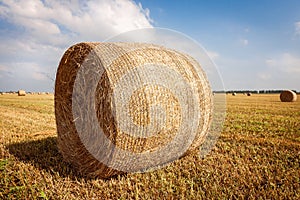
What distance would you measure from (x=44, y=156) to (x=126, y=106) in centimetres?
249

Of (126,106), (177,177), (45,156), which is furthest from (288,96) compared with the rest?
(126,106)

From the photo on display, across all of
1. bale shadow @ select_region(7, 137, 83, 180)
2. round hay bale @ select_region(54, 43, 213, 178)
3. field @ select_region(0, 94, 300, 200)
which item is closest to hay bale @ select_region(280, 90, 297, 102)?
field @ select_region(0, 94, 300, 200)

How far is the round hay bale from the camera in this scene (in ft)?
12.3

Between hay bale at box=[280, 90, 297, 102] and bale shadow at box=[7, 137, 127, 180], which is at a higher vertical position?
hay bale at box=[280, 90, 297, 102]

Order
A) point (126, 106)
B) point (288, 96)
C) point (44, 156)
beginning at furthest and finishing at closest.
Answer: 1. point (288, 96)
2. point (44, 156)
3. point (126, 106)

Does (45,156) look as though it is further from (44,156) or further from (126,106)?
(126,106)

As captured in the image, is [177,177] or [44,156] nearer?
[177,177]

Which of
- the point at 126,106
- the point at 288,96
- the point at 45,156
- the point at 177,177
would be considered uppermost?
the point at 288,96

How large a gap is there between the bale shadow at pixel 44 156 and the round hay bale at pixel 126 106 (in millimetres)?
183

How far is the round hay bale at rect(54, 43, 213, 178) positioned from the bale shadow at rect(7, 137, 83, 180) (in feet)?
0.60

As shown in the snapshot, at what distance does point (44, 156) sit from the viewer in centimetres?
511

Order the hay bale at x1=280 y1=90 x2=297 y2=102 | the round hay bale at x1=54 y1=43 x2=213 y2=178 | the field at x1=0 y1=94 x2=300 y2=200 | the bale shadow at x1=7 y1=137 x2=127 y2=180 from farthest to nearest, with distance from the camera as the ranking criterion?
1. the hay bale at x1=280 y1=90 x2=297 y2=102
2. the bale shadow at x1=7 y1=137 x2=127 y2=180
3. the round hay bale at x1=54 y1=43 x2=213 y2=178
4. the field at x1=0 y1=94 x2=300 y2=200

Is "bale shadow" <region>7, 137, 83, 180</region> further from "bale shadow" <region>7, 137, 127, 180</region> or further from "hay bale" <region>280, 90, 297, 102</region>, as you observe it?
"hay bale" <region>280, 90, 297, 102</region>

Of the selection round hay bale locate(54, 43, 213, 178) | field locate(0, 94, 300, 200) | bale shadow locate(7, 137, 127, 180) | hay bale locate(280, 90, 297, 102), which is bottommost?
field locate(0, 94, 300, 200)
